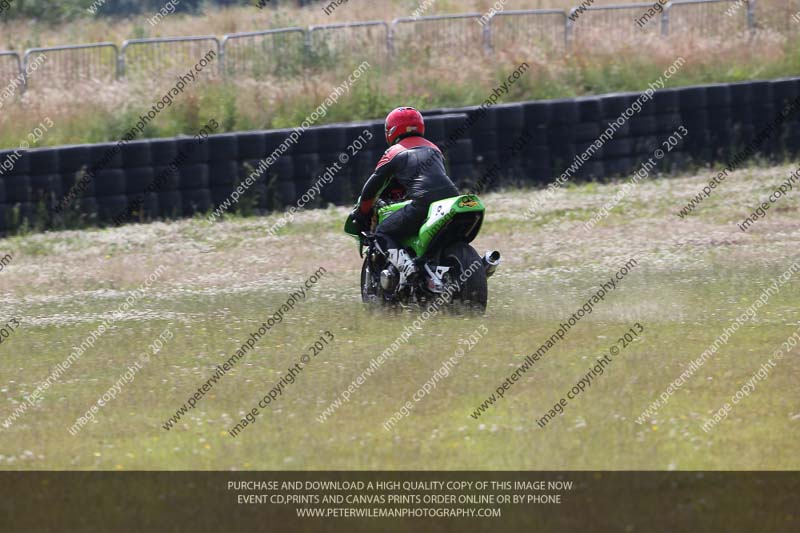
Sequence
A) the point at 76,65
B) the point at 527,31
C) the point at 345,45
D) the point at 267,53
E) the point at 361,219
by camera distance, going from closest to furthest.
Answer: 1. the point at 361,219
2. the point at 76,65
3. the point at 267,53
4. the point at 345,45
5. the point at 527,31

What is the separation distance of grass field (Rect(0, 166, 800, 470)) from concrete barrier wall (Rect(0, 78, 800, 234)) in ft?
1.93

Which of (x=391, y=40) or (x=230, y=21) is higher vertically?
(x=391, y=40)

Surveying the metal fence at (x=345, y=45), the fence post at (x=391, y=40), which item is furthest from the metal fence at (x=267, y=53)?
the fence post at (x=391, y=40)

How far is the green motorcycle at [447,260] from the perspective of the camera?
34.9ft

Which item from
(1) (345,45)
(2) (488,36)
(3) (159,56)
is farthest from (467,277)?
(2) (488,36)

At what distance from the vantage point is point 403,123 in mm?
11336

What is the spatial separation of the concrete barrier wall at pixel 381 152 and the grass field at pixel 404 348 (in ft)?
1.93

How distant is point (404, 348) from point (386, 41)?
1531cm

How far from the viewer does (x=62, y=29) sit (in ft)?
103

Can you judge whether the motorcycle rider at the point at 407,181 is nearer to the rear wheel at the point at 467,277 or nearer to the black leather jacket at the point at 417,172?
the black leather jacket at the point at 417,172

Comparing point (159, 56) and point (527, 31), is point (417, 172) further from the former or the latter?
point (527, 31)
